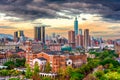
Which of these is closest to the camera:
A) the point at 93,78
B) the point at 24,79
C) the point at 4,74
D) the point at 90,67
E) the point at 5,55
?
the point at 93,78

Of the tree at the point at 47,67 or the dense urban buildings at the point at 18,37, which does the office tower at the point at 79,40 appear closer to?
the dense urban buildings at the point at 18,37

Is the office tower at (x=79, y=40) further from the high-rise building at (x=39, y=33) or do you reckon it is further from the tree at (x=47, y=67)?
the tree at (x=47, y=67)

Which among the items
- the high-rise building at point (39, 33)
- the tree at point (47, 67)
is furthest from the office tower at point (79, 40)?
the tree at point (47, 67)

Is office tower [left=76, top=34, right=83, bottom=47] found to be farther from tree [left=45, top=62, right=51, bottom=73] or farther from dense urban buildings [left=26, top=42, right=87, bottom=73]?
tree [left=45, top=62, right=51, bottom=73]

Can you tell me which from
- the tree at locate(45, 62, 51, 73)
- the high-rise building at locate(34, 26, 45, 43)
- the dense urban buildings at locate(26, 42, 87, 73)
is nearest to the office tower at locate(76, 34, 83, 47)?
the high-rise building at locate(34, 26, 45, 43)

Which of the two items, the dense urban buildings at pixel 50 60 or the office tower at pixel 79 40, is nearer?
the dense urban buildings at pixel 50 60

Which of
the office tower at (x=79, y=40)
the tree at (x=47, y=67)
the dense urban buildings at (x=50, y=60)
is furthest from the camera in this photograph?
the office tower at (x=79, y=40)

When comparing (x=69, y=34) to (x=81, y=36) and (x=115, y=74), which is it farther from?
(x=115, y=74)

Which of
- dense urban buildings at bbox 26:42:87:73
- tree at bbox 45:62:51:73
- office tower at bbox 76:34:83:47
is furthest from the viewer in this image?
office tower at bbox 76:34:83:47

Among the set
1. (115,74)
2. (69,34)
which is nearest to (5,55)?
(115,74)

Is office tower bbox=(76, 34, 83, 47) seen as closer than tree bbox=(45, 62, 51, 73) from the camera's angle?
No

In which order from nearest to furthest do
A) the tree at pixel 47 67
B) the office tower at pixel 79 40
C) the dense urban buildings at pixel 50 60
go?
the tree at pixel 47 67, the dense urban buildings at pixel 50 60, the office tower at pixel 79 40
